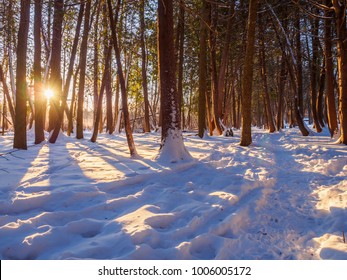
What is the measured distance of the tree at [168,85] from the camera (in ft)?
23.2

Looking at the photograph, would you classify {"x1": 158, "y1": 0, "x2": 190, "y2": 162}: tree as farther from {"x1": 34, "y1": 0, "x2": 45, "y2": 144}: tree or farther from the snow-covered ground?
{"x1": 34, "y1": 0, "x2": 45, "y2": 144}: tree

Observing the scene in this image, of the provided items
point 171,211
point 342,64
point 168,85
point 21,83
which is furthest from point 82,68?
point 171,211

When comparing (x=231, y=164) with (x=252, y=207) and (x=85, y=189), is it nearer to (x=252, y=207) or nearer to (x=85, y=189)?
(x=252, y=207)

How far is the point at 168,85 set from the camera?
7.09 metres

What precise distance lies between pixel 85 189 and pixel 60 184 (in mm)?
557

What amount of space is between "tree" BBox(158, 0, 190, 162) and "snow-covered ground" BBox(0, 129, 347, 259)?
732 mm

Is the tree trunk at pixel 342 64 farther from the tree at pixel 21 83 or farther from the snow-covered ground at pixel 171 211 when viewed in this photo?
the tree at pixel 21 83

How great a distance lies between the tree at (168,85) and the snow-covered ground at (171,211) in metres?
0.73

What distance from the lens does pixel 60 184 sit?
15.6ft

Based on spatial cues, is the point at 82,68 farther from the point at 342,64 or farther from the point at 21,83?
the point at 342,64

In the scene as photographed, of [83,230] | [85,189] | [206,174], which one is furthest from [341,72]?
[83,230]
